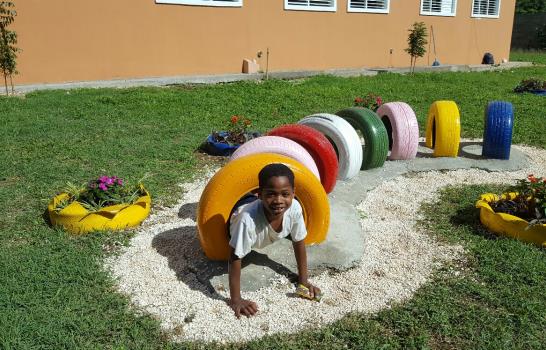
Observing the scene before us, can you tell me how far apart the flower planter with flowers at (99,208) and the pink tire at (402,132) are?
377cm

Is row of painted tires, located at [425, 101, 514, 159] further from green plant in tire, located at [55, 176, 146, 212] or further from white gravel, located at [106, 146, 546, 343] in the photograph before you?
green plant in tire, located at [55, 176, 146, 212]

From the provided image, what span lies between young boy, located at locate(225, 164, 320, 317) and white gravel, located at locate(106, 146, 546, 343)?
13 cm

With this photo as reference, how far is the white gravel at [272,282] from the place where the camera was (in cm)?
348

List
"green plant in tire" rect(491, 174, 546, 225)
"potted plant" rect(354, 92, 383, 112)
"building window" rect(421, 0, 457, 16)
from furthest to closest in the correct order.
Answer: "building window" rect(421, 0, 457, 16)
"potted plant" rect(354, 92, 383, 112)
"green plant in tire" rect(491, 174, 546, 225)

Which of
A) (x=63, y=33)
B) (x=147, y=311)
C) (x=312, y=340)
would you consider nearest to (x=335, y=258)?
(x=312, y=340)

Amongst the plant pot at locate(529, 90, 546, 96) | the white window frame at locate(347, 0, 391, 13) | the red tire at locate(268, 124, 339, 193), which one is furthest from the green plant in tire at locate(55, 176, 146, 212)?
the white window frame at locate(347, 0, 391, 13)

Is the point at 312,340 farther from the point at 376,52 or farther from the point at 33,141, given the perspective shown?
the point at 376,52

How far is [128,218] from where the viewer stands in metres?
4.89

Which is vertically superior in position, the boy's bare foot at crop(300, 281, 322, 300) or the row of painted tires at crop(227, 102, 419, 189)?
the row of painted tires at crop(227, 102, 419, 189)

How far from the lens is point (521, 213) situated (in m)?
4.79

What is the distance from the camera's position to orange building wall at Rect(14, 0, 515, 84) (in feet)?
42.0

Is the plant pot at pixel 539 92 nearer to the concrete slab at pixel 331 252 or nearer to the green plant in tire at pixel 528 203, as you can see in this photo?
the concrete slab at pixel 331 252

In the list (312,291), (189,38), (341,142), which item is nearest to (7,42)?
(189,38)

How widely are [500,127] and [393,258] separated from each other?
3863 millimetres
